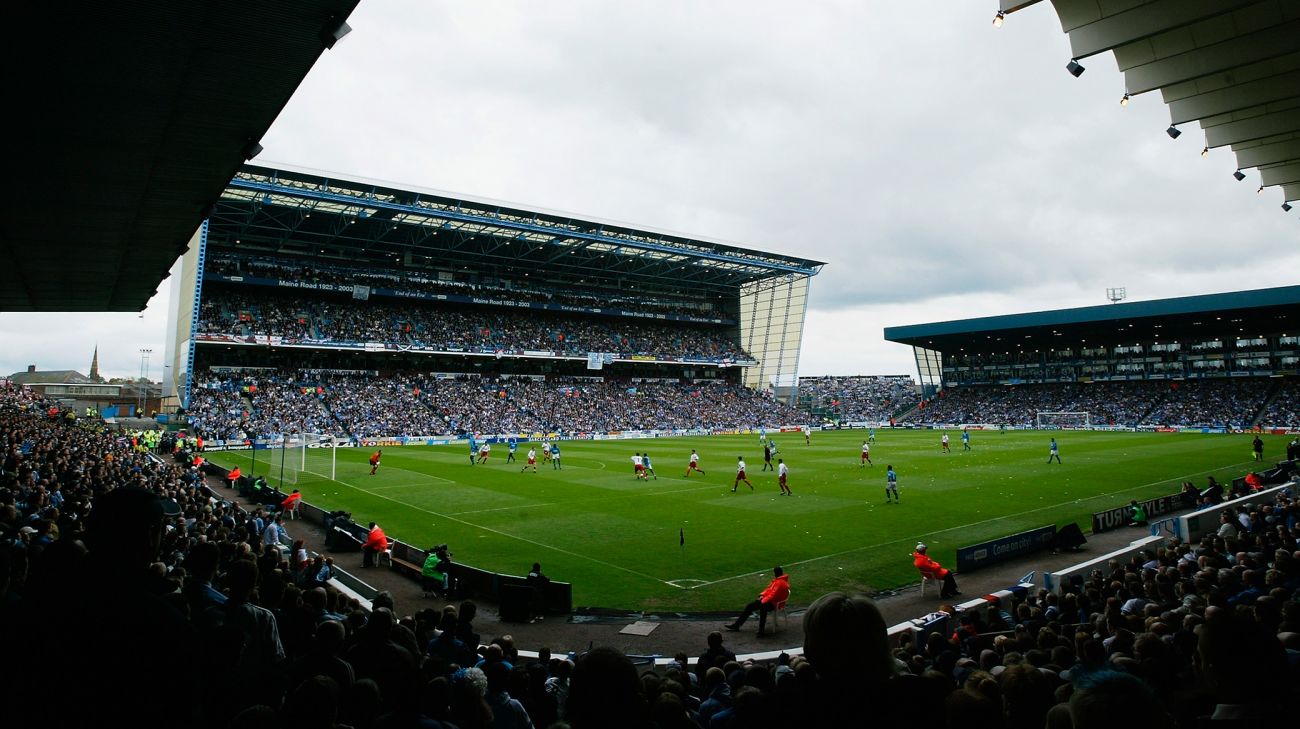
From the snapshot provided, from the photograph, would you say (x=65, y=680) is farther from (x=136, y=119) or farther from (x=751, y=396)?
(x=751, y=396)

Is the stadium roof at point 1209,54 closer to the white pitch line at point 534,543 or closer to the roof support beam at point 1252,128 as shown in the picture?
the roof support beam at point 1252,128

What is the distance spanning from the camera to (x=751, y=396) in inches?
3413

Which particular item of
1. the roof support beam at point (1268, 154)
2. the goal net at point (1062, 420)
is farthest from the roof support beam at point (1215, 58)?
the goal net at point (1062, 420)

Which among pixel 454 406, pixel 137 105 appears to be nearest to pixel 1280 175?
pixel 137 105

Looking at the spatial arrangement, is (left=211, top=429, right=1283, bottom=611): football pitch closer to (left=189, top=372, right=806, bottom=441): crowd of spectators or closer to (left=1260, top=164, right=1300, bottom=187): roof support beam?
(left=1260, top=164, right=1300, bottom=187): roof support beam

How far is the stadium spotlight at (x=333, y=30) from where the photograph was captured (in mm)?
6637

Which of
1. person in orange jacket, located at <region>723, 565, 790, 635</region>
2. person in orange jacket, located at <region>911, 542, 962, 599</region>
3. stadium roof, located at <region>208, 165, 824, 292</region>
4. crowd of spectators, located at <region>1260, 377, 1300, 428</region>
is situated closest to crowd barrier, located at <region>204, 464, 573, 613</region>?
person in orange jacket, located at <region>723, 565, 790, 635</region>

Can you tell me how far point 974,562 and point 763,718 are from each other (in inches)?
587

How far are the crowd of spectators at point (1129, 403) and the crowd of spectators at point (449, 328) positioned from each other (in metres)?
29.5

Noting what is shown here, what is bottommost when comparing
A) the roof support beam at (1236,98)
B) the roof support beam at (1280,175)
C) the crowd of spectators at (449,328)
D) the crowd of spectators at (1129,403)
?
the crowd of spectators at (1129,403)

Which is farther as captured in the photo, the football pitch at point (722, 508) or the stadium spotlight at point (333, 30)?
the football pitch at point (722, 508)

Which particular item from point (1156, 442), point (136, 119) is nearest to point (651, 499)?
point (136, 119)

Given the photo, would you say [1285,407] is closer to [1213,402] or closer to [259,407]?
[1213,402]

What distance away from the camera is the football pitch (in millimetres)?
15273
